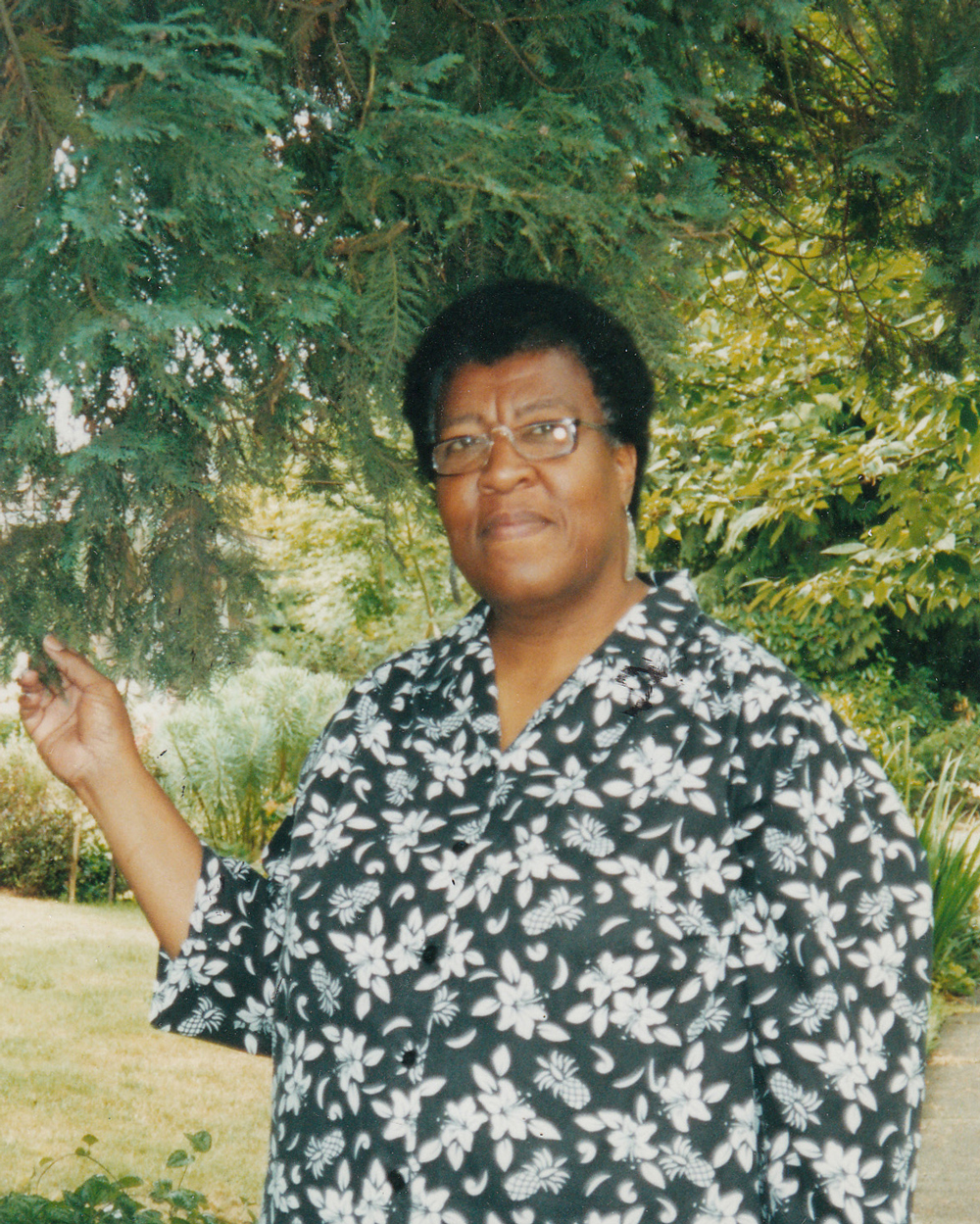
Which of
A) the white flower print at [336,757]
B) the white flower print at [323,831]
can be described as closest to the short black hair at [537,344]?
the white flower print at [336,757]

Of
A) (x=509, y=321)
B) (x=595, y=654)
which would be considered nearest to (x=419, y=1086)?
(x=595, y=654)

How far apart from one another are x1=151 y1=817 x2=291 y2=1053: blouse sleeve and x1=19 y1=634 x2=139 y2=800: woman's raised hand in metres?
0.27

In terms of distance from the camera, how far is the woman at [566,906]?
1545mm

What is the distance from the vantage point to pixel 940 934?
271 inches

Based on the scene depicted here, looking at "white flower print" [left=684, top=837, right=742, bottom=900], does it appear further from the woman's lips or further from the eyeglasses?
the eyeglasses

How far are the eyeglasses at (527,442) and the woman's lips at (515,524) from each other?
0.28 ft

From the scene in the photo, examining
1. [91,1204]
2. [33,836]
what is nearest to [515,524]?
[91,1204]

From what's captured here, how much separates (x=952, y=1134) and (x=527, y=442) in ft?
14.1

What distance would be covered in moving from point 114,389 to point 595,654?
897 millimetres

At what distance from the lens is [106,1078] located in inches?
247

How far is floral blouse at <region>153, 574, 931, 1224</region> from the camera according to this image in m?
1.54

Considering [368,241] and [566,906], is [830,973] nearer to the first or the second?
[566,906]

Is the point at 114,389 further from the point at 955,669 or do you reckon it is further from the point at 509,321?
the point at 955,669

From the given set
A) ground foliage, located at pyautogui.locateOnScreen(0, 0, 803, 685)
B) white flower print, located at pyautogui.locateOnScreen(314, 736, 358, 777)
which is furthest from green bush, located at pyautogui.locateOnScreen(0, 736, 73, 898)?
white flower print, located at pyautogui.locateOnScreen(314, 736, 358, 777)
